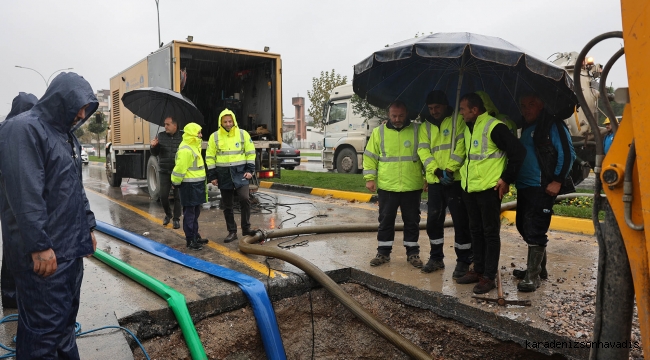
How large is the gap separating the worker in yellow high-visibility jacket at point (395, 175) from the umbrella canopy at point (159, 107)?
3723mm

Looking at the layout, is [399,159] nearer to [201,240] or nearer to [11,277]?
[201,240]

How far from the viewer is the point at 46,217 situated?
232 cm

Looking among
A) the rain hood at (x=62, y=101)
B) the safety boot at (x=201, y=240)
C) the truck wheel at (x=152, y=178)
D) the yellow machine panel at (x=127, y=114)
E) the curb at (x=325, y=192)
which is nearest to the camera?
the rain hood at (x=62, y=101)

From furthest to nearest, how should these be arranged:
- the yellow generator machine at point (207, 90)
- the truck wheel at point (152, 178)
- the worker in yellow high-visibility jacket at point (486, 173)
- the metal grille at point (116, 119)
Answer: the metal grille at point (116, 119) → the truck wheel at point (152, 178) → the yellow generator machine at point (207, 90) → the worker in yellow high-visibility jacket at point (486, 173)

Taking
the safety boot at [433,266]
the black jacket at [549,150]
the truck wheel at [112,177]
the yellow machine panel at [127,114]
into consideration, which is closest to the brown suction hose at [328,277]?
the safety boot at [433,266]

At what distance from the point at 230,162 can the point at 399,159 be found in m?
2.32

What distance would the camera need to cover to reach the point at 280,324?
4.05 m

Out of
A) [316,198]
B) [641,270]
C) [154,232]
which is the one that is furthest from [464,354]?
[316,198]

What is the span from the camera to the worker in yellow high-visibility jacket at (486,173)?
3730 millimetres

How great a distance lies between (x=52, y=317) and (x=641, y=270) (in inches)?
111

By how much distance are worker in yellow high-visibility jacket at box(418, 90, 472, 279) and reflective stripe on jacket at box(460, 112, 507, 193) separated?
27cm

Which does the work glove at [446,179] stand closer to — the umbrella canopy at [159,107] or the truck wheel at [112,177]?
the umbrella canopy at [159,107]

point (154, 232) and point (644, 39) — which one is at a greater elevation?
point (644, 39)

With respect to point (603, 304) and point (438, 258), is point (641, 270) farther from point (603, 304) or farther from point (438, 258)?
point (438, 258)
